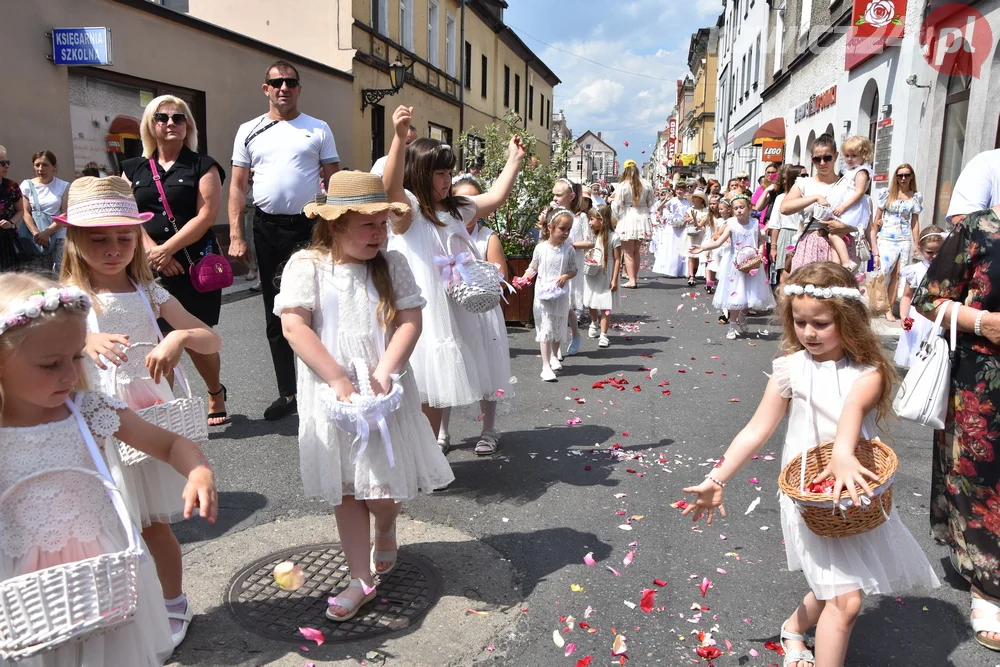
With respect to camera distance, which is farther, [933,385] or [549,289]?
[549,289]

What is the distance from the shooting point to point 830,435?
109 inches

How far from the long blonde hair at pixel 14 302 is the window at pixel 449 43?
86.0ft

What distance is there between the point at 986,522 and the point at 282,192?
4.46 metres

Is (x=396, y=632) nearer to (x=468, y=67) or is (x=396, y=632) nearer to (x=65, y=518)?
(x=65, y=518)

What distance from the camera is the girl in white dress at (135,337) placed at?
2791 millimetres

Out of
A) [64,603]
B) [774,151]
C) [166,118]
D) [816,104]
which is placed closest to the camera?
[64,603]

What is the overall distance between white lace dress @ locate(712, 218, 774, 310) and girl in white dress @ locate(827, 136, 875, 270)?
1.87m

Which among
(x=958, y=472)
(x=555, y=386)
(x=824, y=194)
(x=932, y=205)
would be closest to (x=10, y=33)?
(x=555, y=386)

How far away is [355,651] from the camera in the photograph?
290 centimetres

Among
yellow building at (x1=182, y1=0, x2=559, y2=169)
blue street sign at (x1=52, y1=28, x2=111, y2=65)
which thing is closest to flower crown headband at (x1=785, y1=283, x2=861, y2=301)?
blue street sign at (x1=52, y1=28, x2=111, y2=65)

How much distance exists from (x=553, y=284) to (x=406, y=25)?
17.4 metres

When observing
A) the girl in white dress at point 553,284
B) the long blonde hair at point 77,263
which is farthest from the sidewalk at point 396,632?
the girl in white dress at point 553,284

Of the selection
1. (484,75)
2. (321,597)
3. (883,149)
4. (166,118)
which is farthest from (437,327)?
(484,75)

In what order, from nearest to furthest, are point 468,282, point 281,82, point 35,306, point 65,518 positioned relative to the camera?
point 35,306 < point 65,518 < point 468,282 < point 281,82
